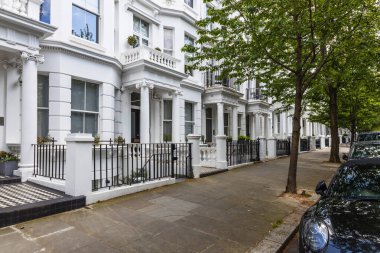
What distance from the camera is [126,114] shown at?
11695 millimetres

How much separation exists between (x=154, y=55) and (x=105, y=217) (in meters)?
7.97

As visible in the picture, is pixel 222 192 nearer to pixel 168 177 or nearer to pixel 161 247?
pixel 168 177

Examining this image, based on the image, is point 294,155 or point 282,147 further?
point 282,147

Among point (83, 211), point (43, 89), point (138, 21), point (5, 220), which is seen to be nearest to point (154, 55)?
point (138, 21)

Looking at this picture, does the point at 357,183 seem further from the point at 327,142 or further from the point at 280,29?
the point at 327,142

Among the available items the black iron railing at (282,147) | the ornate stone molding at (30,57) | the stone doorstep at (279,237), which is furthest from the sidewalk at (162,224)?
the black iron railing at (282,147)

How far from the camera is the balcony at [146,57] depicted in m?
10.7

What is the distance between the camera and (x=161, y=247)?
3951 millimetres

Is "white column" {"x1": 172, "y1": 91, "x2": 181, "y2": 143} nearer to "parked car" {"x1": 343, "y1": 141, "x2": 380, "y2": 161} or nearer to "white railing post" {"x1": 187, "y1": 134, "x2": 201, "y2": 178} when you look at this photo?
"white railing post" {"x1": 187, "y1": 134, "x2": 201, "y2": 178}

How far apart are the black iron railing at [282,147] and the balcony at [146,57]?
10.9m

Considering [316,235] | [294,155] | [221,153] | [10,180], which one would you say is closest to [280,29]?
[294,155]

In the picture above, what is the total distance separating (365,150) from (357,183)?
4017 millimetres

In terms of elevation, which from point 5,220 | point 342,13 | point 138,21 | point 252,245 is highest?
point 138,21

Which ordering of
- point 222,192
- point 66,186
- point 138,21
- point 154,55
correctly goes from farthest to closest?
point 138,21 < point 154,55 < point 222,192 < point 66,186
